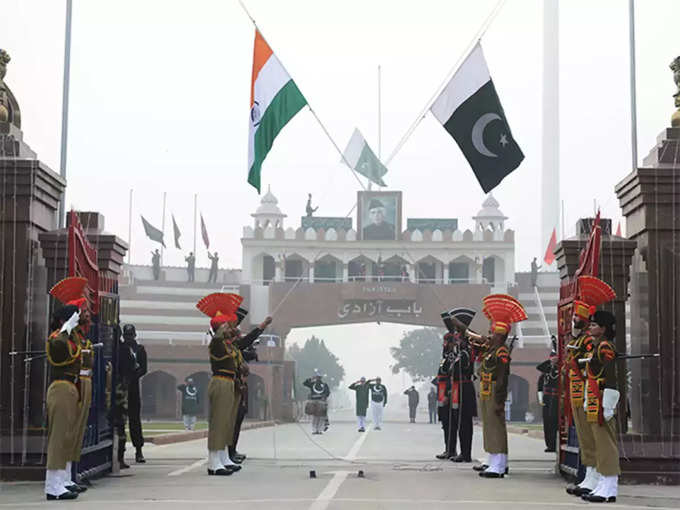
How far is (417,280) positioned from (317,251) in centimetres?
604

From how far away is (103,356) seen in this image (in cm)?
1377

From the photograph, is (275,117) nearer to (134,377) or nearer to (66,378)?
(134,377)

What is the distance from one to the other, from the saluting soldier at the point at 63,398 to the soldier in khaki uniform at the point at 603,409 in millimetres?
4952

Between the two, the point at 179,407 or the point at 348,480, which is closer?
the point at 348,480

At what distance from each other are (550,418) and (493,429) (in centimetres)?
561

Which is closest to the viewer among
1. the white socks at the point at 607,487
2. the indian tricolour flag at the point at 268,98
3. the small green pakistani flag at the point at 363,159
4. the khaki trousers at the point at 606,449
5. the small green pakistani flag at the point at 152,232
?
the white socks at the point at 607,487

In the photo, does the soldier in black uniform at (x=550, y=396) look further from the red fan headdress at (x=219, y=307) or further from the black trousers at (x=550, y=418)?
the red fan headdress at (x=219, y=307)

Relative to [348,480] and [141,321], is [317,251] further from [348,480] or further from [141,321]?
[348,480]

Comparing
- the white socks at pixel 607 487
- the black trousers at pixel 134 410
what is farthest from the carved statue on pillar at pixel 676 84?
the black trousers at pixel 134 410

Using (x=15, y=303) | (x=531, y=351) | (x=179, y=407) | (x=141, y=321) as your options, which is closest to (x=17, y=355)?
(x=15, y=303)

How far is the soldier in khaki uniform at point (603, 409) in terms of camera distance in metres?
11.1

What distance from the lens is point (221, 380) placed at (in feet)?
46.8

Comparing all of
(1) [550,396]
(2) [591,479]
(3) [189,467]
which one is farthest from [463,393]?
(2) [591,479]

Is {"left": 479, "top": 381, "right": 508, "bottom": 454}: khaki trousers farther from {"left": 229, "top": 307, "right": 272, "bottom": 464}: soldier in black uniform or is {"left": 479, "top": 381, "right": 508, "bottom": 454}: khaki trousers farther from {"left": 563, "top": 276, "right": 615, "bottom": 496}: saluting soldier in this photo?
{"left": 229, "top": 307, "right": 272, "bottom": 464}: soldier in black uniform
